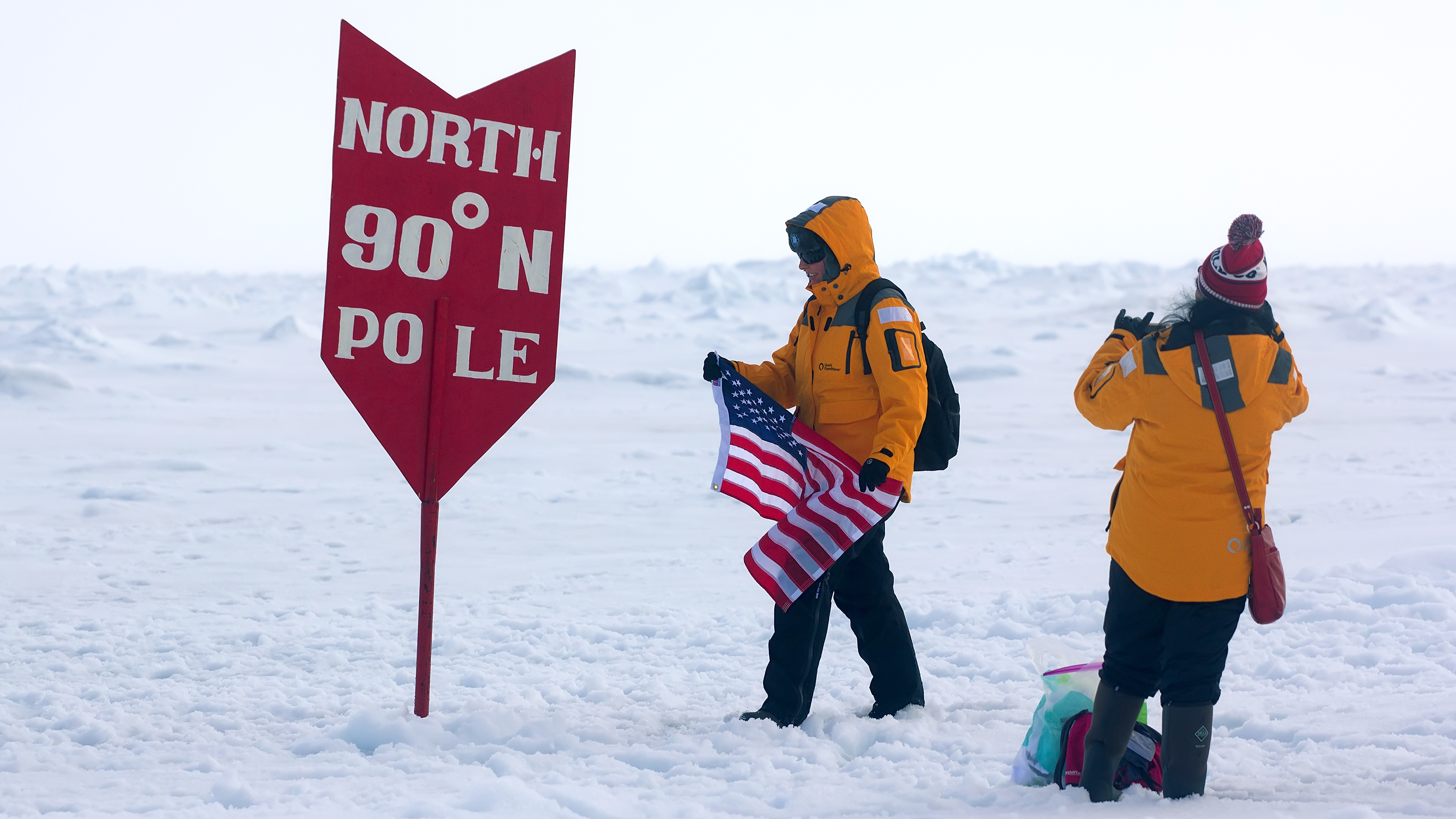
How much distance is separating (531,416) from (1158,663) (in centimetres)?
1097

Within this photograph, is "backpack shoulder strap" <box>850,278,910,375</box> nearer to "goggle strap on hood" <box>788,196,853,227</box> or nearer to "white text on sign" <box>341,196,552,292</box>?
"goggle strap on hood" <box>788,196,853,227</box>

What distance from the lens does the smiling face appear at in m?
3.19

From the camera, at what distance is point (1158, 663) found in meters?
2.49

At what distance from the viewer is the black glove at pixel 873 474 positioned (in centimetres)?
286

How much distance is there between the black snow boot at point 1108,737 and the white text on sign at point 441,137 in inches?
83.1

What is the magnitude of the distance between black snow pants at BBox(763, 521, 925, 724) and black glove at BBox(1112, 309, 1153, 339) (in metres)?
0.93

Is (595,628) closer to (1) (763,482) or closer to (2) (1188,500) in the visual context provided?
(1) (763,482)

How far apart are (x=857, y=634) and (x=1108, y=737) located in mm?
960

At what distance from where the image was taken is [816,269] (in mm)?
3193

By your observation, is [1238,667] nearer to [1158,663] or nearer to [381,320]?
[1158,663]

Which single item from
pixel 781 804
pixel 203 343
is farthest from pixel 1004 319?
pixel 781 804

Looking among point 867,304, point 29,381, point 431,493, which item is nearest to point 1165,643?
point 867,304

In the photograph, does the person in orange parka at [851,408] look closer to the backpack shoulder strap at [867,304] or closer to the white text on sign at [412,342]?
the backpack shoulder strap at [867,304]

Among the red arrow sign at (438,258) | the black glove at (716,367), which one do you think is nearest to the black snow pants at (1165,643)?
the black glove at (716,367)
